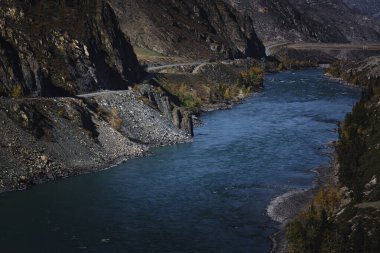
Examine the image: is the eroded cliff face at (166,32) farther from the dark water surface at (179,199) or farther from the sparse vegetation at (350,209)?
the sparse vegetation at (350,209)

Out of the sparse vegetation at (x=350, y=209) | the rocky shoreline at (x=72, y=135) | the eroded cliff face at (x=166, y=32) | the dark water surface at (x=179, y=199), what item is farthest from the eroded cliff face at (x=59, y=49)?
the eroded cliff face at (x=166, y=32)

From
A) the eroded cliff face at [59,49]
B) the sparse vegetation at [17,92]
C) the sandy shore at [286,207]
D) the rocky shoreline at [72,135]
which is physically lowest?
the sandy shore at [286,207]

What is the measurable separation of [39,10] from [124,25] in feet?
266

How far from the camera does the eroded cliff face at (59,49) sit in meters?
83.6

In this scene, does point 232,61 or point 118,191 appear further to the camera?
point 232,61

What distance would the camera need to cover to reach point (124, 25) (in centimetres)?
18000

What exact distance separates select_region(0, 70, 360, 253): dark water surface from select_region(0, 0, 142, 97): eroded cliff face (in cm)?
2075

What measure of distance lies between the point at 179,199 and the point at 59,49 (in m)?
46.3

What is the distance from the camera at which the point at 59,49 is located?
94125 millimetres

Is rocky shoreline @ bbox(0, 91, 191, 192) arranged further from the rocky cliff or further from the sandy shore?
the sandy shore

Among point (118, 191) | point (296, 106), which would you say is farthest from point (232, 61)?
point (118, 191)

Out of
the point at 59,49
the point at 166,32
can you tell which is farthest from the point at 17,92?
the point at 166,32

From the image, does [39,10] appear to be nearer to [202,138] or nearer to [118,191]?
[202,138]

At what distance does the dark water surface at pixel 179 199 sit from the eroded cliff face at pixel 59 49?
68.1ft
